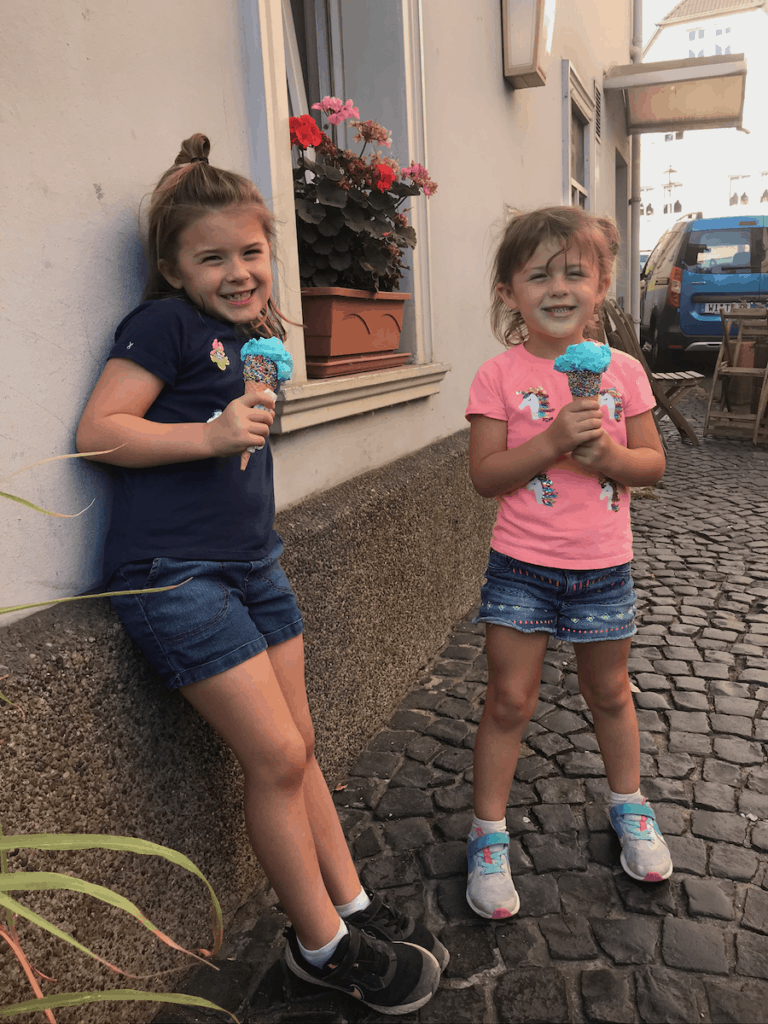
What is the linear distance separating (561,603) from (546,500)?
24 cm

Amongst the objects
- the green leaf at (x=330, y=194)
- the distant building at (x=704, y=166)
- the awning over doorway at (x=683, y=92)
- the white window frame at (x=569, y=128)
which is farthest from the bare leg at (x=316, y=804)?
the distant building at (x=704, y=166)

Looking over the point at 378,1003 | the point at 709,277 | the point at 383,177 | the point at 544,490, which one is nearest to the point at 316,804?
the point at 378,1003

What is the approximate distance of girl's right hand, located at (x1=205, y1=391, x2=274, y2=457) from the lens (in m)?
1.41

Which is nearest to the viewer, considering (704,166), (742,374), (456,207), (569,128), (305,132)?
(305,132)

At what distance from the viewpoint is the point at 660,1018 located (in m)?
1.53

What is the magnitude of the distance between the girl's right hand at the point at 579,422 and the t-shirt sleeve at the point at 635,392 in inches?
8.1

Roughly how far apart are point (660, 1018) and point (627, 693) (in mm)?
660

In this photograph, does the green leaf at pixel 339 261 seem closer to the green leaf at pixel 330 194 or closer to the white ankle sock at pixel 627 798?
the green leaf at pixel 330 194

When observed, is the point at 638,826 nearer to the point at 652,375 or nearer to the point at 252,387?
the point at 252,387

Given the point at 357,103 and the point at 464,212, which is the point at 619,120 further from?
the point at 357,103

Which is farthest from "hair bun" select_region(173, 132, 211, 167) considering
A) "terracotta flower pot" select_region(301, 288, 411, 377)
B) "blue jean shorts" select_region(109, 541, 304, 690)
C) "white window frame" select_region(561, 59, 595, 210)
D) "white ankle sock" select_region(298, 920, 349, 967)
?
"white window frame" select_region(561, 59, 595, 210)

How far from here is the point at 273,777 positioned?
149 cm

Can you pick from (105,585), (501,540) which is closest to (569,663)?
(501,540)

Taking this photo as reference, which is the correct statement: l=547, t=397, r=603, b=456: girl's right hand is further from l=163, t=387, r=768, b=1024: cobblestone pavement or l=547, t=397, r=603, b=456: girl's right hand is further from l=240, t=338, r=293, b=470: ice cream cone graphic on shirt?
l=163, t=387, r=768, b=1024: cobblestone pavement
